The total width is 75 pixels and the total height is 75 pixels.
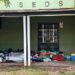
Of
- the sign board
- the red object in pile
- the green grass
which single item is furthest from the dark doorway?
the green grass

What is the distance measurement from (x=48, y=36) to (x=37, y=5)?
4.21 metres

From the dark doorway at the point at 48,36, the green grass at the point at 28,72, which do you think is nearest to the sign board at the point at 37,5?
the green grass at the point at 28,72

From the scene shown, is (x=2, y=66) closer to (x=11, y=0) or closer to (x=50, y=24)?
(x=11, y=0)

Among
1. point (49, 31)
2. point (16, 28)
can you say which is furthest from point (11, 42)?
point (49, 31)

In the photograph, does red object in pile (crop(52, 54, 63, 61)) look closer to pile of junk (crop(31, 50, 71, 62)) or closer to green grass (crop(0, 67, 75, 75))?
pile of junk (crop(31, 50, 71, 62))

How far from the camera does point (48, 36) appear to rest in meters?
22.6

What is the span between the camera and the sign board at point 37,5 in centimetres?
1857

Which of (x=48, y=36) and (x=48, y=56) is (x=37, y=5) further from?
(x=48, y=36)

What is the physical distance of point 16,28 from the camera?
22.5 metres

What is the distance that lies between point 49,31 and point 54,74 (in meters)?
6.45

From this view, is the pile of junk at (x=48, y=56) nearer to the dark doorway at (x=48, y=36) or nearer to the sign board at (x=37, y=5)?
the dark doorway at (x=48, y=36)

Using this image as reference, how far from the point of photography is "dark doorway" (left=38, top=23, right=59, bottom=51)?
22375mm

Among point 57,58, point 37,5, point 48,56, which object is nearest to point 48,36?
point 48,56

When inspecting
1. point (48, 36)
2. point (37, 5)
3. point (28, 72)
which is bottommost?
point (28, 72)
